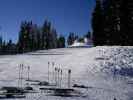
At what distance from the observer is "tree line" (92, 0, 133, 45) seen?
56.0 metres

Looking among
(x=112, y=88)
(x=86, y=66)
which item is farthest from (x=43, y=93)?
(x=86, y=66)

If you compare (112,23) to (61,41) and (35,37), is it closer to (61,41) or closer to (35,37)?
(35,37)

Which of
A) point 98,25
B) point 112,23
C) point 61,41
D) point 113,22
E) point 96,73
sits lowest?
point 96,73

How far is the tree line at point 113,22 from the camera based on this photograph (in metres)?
56.0

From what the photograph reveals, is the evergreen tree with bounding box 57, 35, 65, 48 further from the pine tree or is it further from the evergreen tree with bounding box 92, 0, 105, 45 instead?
the pine tree

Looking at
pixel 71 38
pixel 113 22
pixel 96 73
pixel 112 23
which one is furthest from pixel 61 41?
pixel 96 73

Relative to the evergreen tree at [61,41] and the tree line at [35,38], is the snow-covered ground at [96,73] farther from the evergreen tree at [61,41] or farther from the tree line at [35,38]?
the evergreen tree at [61,41]

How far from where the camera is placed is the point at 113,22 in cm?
5916

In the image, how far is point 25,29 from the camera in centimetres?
9975

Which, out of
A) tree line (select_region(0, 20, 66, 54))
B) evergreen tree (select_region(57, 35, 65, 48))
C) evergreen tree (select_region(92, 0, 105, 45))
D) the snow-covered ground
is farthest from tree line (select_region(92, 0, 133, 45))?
evergreen tree (select_region(57, 35, 65, 48))

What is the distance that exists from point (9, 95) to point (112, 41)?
41867mm

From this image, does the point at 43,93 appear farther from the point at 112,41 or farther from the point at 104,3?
the point at 104,3

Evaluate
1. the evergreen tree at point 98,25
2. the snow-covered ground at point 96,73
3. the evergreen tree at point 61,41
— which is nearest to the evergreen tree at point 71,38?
the evergreen tree at point 61,41

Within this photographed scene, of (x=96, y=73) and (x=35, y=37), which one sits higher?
(x=35, y=37)
